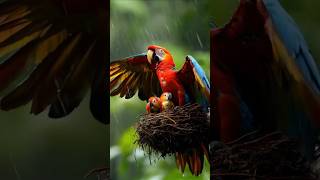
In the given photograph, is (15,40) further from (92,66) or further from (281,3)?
(281,3)

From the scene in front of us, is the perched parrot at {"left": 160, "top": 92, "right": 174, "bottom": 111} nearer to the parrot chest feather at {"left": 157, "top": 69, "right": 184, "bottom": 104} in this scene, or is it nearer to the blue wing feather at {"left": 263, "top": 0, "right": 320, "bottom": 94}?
the parrot chest feather at {"left": 157, "top": 69, "right": 184, "bottom": 104}

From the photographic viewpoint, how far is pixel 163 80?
409cm

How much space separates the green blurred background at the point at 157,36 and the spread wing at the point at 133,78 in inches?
2.0

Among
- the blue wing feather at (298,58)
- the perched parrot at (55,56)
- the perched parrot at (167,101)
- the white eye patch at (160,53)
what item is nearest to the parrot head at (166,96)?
the perched parrot at (167,101)

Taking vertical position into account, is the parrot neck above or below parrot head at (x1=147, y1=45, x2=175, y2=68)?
below

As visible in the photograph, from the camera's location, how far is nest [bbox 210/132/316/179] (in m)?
3.72

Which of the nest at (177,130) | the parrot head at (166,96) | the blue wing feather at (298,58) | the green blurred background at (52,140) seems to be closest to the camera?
the blue wing feather at (298,58)

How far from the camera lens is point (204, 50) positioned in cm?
394

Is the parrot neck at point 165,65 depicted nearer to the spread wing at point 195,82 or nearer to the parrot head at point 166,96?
the spread wing at point 195,82

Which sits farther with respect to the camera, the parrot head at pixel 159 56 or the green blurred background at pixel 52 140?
the green blurred background at pixel 52 140

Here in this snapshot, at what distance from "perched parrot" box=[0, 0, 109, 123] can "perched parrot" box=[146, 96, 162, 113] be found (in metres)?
0.47

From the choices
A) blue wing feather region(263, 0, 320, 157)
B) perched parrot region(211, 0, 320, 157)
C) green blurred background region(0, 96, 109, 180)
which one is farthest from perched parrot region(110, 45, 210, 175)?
→ blue wing feather region(263, 0, 320, 157)

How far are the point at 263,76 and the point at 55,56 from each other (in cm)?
169

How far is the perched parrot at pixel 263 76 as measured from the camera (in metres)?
3.71
